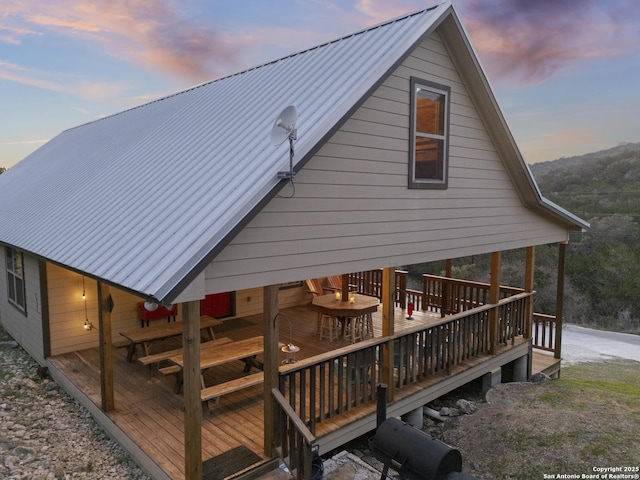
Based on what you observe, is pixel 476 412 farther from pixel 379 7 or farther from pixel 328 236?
pixel 379 7

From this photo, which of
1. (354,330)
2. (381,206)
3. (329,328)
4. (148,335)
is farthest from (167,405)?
(381,206)

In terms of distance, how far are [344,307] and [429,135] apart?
150 inches

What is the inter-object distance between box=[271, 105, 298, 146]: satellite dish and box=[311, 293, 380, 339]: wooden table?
16.5ft

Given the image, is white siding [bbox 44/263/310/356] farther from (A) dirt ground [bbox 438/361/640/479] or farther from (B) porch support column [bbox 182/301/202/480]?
(A) dirt ground [bbox 438/361/640/479]

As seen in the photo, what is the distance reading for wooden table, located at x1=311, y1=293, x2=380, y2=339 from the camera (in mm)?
8953

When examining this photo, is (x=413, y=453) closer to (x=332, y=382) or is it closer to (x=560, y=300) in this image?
(x=332, y=382)

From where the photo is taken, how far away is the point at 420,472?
4.54 meters

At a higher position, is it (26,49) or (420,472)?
(26,49)

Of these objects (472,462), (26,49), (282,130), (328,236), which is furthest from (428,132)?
(26,49)

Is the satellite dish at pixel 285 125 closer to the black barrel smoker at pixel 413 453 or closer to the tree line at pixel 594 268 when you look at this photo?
the black barrel smoker at pixel 413 453

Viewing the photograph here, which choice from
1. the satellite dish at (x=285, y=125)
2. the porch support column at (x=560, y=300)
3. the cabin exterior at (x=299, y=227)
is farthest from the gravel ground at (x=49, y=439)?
the porch support column at (x=560, y=300)

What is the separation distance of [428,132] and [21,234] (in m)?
7.66

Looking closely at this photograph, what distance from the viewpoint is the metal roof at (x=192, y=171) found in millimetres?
4508

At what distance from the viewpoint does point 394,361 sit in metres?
7.48
